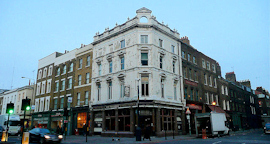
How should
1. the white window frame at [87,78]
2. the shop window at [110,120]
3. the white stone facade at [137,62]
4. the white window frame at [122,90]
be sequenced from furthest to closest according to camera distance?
the white window frame at [87,78] → the shop window at [110,120] → the white window frame at [122,90] → the white stone facade at [137,62]

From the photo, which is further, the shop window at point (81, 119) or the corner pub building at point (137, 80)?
the shop window at point (81, 119)

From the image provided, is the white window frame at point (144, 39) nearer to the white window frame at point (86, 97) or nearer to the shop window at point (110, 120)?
the shop window at point (110, 120)

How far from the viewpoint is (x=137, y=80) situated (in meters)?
25.7

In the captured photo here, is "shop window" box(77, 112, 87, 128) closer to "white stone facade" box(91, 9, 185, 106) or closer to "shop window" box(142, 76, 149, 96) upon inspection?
"white stone facade" box(91, 9, 185, 106)

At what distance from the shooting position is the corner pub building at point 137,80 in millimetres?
25594

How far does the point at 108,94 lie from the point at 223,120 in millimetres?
15765

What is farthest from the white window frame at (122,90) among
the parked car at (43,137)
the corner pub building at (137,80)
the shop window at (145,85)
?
the parked car at (43,137)

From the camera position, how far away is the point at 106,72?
30.3 meters

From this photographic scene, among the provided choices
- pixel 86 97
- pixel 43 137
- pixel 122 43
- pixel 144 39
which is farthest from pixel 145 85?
pixel 43 137

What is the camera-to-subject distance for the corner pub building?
1008 inches

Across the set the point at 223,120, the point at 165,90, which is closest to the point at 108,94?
the point at 165,90

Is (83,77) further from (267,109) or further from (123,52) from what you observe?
(267,109)

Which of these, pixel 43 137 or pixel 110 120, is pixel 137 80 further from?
pixel 43 137

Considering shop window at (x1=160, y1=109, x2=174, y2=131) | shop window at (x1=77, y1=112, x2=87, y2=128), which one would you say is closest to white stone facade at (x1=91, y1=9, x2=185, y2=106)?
shop window at (x1=160, y1=109, x2=174, y2=131)
